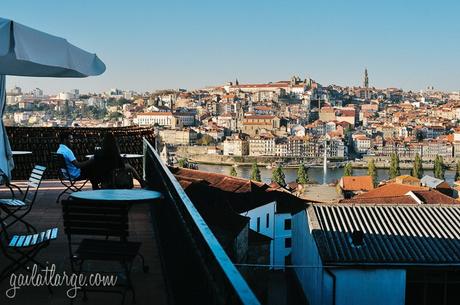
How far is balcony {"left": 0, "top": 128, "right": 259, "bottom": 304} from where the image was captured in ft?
4.06

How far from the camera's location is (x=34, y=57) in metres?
2.24

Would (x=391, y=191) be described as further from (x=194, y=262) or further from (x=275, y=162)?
(x=275, y=162)

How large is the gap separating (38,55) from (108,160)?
1.39 metres

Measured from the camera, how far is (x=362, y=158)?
69.7 metres

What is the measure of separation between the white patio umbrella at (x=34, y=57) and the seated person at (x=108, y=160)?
0.51 metres

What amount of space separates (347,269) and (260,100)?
103 metres

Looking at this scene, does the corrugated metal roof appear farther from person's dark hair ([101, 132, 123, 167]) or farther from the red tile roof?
the red tile roof

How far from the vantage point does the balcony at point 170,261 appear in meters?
1.24

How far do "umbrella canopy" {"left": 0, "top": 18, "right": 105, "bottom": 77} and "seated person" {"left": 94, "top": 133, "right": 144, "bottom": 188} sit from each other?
0.56 metres

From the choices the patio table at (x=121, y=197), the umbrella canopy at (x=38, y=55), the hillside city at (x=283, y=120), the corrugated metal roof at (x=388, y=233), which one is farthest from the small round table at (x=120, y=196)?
the hillside city at (x=283, y=120)

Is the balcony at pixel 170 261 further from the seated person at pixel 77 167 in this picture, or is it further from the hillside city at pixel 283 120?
the hillside city at pixel 283 120

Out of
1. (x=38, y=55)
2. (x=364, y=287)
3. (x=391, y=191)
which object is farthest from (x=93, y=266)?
(x=391, y=191)

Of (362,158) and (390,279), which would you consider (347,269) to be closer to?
(390,279)

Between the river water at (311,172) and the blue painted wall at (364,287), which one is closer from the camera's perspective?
the blue painted wall at (364,287)
